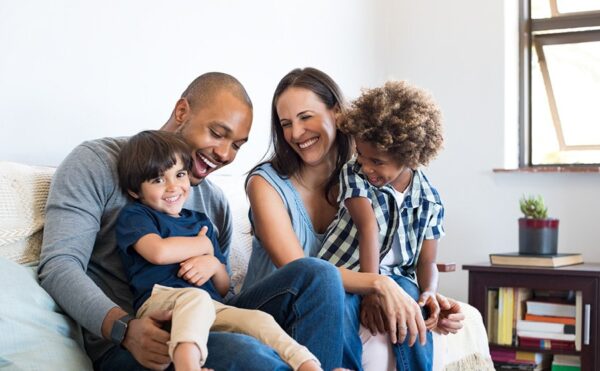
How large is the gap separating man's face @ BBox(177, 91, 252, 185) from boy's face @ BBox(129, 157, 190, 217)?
210 mm

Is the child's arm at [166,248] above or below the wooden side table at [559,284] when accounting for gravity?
above

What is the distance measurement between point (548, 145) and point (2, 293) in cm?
304

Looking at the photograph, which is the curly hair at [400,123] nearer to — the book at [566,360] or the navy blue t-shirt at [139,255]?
the navy blue t-shirt at [139,255]

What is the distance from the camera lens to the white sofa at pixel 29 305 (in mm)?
1427

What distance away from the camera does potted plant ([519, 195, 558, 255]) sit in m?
3.38

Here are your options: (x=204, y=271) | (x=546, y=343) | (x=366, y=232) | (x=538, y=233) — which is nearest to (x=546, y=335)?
(x=546, y=343)

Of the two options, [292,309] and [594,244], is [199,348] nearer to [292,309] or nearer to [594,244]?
[292,309]

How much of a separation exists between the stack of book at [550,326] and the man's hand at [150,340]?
2.13 metres

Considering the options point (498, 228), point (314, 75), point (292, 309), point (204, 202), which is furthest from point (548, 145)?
point (292, 309)

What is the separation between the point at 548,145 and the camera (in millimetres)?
3990

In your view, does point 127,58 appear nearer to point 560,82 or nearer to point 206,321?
point 206,321

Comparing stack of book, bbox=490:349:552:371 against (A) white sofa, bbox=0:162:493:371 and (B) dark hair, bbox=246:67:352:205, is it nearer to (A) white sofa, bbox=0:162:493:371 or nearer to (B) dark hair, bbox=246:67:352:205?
(A) white sofa, bbox=0:162:493:371

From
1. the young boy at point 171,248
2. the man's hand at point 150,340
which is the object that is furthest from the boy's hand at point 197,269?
the man's hand at point 150,340

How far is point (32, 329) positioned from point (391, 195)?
91 centimetres
